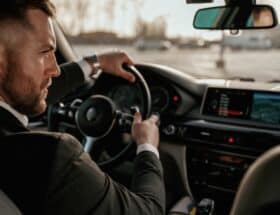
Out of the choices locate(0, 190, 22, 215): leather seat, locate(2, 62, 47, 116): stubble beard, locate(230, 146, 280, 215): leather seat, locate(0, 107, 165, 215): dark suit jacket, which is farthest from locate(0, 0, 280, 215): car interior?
locate(0, 190, 22, 215): leather seat

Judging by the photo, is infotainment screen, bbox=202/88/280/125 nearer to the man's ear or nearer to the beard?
the beard

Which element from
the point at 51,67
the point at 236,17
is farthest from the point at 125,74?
the point at 51,67

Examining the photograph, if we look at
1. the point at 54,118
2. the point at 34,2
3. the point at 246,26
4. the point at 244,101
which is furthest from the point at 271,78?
the point at 34,2

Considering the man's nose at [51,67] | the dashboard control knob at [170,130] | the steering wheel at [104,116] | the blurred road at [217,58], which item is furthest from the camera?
the blurred road at [217,58]

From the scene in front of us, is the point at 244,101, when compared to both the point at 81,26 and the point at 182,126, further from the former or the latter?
the point at 81,26

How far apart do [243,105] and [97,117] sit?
1.02 meters

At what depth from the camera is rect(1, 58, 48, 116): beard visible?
158 cm

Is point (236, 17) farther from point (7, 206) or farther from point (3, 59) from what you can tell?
point (7, 206)

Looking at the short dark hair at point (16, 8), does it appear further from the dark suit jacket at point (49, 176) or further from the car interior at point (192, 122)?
the car interior at point (192, 122)

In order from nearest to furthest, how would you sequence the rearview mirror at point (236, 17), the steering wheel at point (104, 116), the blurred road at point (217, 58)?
the rearview mirror at point (236, 17) < the steering wheel at point (104, 116) < the blurred road at point (217, 58)

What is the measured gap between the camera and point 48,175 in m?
1.50

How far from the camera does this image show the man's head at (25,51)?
1.54 meters

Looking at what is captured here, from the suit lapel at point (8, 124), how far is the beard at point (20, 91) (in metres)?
0.08

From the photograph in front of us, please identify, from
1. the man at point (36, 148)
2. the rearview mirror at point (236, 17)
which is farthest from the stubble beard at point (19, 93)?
the rearview mirror at point (236, 17)
